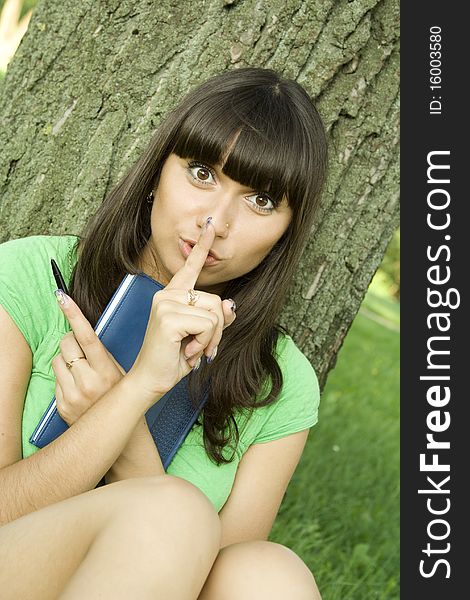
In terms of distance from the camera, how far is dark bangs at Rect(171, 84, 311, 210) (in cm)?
214

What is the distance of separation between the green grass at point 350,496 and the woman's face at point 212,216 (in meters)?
1.56

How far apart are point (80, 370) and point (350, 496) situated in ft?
8.31

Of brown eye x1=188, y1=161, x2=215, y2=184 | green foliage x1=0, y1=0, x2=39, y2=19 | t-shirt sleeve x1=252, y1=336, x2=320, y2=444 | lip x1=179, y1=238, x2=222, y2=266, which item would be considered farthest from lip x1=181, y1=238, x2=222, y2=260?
green foliage x1=0, y1=0, x2=39, y2=19

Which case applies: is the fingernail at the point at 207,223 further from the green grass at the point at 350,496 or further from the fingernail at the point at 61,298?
the green grass at the point at 350,496

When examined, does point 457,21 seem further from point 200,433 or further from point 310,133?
point 200,433

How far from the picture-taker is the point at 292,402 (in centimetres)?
246

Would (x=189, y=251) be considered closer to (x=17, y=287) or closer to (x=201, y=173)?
(x=201, y=173)

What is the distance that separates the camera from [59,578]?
1.82 m

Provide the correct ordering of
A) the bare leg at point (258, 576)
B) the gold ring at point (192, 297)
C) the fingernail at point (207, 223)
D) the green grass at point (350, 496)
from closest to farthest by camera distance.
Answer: the bare leg at point (258, 576) → the gold ring at point (192, 297) → the fingernail at point (207, 223) → the green grass at point (350, 496)

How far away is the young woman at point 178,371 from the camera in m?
1.83

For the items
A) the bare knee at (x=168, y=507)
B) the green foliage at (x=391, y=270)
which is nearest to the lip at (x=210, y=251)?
the bare knee at (x=168, y=507)

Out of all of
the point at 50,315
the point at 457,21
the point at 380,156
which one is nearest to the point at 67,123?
the point at 50,315

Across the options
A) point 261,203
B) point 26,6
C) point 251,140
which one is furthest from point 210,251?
point 26,6

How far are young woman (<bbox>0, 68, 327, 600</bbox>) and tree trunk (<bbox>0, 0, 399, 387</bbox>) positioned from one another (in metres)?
0.30
